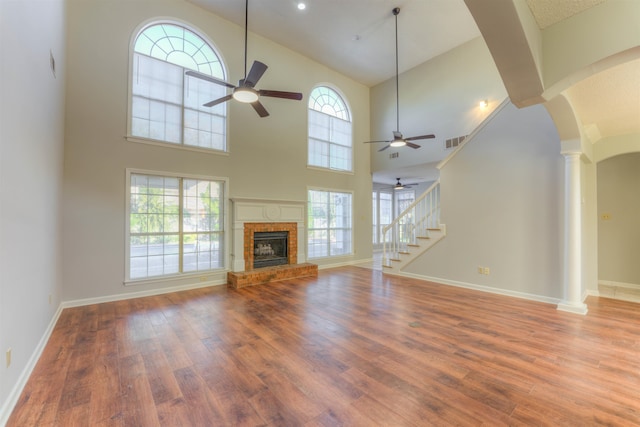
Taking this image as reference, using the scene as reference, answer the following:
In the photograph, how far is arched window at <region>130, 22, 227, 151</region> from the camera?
15.8 ft

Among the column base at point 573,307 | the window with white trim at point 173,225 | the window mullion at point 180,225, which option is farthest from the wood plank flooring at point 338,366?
the window mullion at point 180,225

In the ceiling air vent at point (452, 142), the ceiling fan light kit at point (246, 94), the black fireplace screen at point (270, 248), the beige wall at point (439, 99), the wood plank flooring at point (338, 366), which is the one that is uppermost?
the beige wall at point (439, 99)

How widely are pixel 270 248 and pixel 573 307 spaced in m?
5.41

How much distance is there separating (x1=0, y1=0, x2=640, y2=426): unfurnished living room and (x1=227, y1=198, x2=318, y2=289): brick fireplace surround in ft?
0.16

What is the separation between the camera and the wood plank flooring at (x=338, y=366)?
6.04 ft

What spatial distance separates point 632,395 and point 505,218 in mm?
3033

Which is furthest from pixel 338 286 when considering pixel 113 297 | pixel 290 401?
pixel 113 297

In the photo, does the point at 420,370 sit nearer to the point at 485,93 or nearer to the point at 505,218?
the point at 505,218

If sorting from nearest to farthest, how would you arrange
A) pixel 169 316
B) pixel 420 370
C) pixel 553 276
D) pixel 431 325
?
pixel 420 370 < pixel 431 325 < pixel 169 316 < pixel 553 276

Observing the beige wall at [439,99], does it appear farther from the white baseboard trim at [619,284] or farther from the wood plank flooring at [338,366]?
the wood plank flooring at [338,366]

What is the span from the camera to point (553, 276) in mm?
4195

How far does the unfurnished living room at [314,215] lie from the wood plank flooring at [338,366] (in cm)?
3

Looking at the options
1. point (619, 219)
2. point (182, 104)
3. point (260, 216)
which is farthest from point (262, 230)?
point (619, 219)

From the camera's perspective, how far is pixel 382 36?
20.0ft
